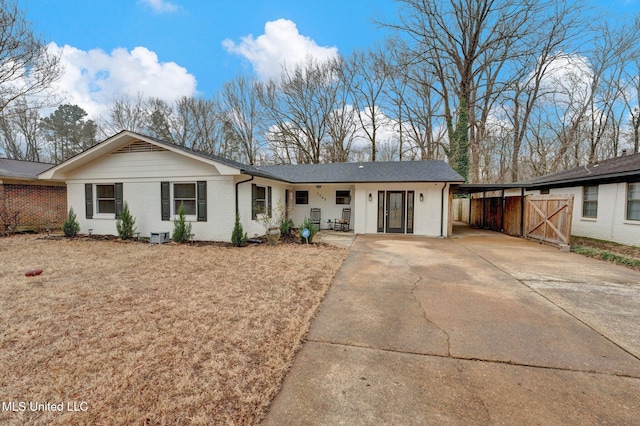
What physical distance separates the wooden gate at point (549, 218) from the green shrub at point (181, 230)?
1151 centimetres

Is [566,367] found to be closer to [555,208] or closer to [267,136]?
[555,208]

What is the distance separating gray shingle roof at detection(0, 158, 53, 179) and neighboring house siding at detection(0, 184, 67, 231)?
0.45 meters

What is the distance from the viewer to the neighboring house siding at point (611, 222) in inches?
328

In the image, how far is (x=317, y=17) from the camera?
13133mm

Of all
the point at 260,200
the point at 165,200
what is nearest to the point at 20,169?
the point at 165,200

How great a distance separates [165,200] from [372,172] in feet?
27.4

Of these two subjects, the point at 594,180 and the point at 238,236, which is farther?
the point at 594,180

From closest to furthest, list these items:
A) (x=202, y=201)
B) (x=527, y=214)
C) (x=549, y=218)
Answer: (x=202, y=201) < (x=549, y=218) < (x=527, y=214)

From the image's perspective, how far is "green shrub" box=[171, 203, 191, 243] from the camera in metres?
8.63

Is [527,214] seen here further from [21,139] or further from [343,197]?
[21,139]

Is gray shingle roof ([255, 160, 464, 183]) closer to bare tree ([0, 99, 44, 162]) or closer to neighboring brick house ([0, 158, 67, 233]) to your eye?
neighboring brick house ([0, 158, 67, 233])

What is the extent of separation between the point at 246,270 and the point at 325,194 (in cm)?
813

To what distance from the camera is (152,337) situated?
9.27 feet

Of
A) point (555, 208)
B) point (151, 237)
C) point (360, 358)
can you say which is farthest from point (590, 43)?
point (151, 237)
